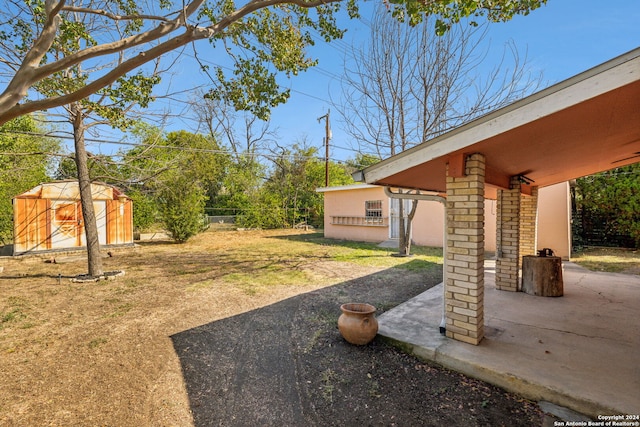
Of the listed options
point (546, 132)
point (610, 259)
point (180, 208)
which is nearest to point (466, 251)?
point (546, 132)

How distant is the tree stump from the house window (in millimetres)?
8390

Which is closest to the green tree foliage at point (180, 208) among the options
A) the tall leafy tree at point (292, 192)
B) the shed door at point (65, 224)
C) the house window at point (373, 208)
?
the shed door at point (65, 224)

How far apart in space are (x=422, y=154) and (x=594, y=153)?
309 cm

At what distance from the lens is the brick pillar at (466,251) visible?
10.1 feet

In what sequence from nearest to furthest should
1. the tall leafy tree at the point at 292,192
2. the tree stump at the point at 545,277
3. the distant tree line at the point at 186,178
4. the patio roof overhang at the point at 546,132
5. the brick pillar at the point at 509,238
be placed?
the patio roof overhang at the point at 546,132
the tree stump at the point at 545,277
the brick pillar at the point at 509,238
the distant tree line at the point at 186,178
the tall leafy tree at the point at 292,192

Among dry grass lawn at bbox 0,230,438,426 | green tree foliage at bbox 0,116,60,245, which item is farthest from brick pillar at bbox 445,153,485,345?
green tree foliage at bbox 0,116,60,245

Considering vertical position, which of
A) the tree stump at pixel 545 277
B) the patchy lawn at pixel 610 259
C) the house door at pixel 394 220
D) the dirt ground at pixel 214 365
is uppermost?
the house door at pixel 394 220

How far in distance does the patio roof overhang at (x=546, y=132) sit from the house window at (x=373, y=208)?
8784 millimetres

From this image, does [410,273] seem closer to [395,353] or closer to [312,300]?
[312,300]

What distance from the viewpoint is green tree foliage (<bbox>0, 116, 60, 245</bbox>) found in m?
11.1

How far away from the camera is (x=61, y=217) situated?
412 inches

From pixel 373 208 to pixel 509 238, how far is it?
849 cm

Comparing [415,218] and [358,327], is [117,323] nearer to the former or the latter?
[358,327]

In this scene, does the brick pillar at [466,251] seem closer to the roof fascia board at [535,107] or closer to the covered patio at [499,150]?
the covered patio at [499,150]
